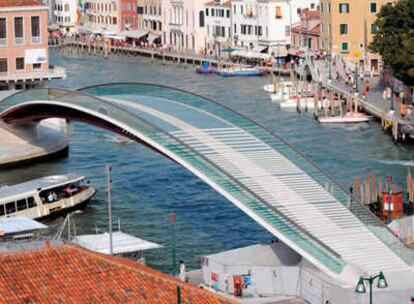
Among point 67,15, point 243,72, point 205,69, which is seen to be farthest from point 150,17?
point 243,72

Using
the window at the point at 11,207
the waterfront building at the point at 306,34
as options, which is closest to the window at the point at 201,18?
the waterfront building at the point at 306,34

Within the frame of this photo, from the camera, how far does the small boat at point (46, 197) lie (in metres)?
35.2

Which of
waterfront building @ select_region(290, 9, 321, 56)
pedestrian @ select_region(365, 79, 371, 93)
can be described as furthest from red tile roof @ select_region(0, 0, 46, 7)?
waterfront building @ select_region(290, 9, 321, 56)

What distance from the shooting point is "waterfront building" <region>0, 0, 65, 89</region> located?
167ft

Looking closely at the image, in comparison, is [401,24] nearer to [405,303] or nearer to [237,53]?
[237,53]

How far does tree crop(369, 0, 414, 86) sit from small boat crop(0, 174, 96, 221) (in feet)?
69.9

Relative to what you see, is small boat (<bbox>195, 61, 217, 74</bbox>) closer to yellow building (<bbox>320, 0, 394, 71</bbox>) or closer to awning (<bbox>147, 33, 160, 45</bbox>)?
yellow building (<bbox>320, 0, 394, 71</bbox>)

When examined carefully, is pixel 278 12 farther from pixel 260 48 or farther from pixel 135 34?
pixel 135 34

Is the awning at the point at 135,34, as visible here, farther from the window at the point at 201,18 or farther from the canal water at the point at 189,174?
the canal water at the point at 189,174

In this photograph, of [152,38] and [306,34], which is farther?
[152,38]

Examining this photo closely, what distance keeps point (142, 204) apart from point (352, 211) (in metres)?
9.59

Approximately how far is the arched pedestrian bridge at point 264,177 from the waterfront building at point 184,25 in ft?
181

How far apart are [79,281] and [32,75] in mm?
35166

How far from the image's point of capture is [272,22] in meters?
83.2
